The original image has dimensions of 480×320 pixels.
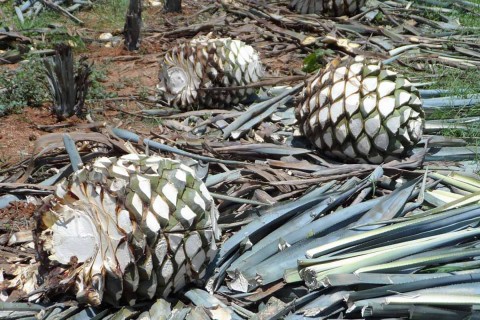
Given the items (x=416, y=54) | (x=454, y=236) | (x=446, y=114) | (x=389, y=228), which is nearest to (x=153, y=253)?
(x=389, y=228)

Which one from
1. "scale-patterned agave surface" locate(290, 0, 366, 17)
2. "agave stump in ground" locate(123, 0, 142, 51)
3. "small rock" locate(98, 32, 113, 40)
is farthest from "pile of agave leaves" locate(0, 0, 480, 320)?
"scale-patterned agave surface" locate(290, 0, 366, 17)

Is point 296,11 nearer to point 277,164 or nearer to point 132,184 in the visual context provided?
point 277,164

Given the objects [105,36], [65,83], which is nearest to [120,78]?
[65,83]

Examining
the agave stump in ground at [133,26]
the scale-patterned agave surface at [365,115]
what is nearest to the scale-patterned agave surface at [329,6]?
the agave stump in ground at [133,26]

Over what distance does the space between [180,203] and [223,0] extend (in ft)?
Answer: 16.4

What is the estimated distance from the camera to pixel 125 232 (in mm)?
2193

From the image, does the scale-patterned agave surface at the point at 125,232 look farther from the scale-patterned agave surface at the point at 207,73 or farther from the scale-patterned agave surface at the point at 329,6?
the scale-patterned agave surface at the point at 329,6

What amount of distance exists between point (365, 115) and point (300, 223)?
32.1 inches

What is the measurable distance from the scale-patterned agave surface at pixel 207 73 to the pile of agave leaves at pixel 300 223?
250 millimetres

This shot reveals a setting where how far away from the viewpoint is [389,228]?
2.52 meters

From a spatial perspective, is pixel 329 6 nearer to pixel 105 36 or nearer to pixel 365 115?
pixel 105 36

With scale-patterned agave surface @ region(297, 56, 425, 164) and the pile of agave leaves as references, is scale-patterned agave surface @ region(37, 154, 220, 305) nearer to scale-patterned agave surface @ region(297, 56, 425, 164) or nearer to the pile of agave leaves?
the pile of agave leaves

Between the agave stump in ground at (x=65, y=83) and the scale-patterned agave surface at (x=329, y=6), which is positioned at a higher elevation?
the scale-patterned agave surface at (x=329, y=6)

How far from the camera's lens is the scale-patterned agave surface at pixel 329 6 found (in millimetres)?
→ 6551
